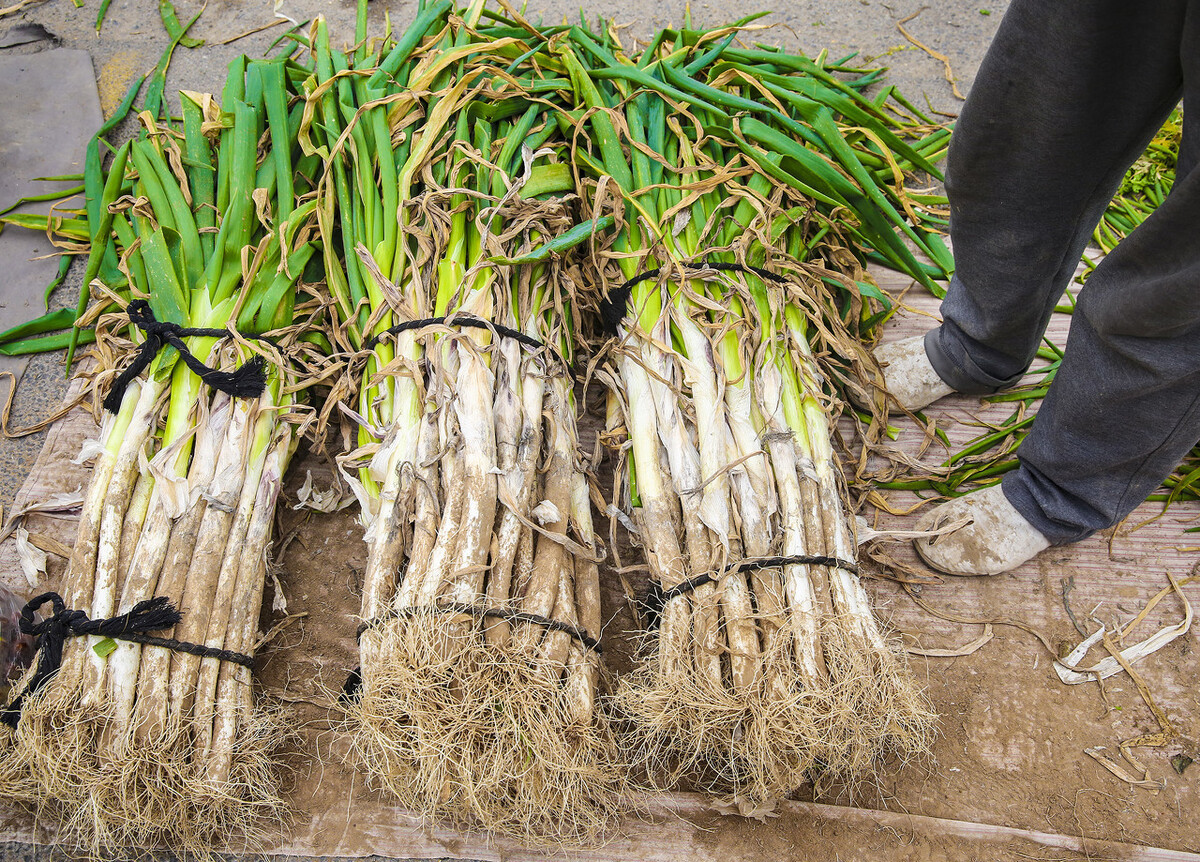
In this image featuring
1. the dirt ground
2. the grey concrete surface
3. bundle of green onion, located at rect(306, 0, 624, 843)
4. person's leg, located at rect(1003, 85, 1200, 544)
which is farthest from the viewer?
the grey concrete surface

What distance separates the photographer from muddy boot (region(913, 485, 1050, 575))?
5.70 ft

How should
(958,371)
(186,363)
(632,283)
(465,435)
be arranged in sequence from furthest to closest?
(958,371) → (632,283) → (186,363) → (465,435)

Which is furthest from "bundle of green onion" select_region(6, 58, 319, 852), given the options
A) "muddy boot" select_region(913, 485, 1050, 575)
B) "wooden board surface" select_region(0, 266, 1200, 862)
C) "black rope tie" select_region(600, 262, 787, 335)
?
"muddy boot" select_region(913, 485, 1050, 575)

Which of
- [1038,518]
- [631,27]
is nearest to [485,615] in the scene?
[1038,518]

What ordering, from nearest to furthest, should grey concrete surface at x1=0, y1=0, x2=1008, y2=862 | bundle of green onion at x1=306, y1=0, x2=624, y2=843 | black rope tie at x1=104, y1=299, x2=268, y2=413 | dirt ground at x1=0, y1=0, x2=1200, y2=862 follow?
bundle of green onion at x1=306, y1=0, x2=624, y2=843 → dirt ground at x1=0, y1=0, x2=1200, y2=862 → black rope tie at x1=104, y1=299, x2=268, y2=413 → grey concrete surface at x1=0, y1=0, x2=1008, y2=862

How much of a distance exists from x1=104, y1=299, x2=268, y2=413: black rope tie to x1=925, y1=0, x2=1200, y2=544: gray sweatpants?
1.56 metres

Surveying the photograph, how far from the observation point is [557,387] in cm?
173

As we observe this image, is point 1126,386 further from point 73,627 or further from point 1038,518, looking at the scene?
point 73,627

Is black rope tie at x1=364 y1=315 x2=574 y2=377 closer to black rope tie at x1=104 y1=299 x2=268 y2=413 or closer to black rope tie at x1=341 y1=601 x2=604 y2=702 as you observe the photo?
black rope tie at x1=104 y1=299 x2=268 y2=413

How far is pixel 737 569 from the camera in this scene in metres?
1.47

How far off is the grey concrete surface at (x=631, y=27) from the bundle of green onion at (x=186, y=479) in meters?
1.02

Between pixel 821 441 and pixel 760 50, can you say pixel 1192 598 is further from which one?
pixel 760 50

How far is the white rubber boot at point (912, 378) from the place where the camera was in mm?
2012

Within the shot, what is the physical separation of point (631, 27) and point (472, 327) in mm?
1908
